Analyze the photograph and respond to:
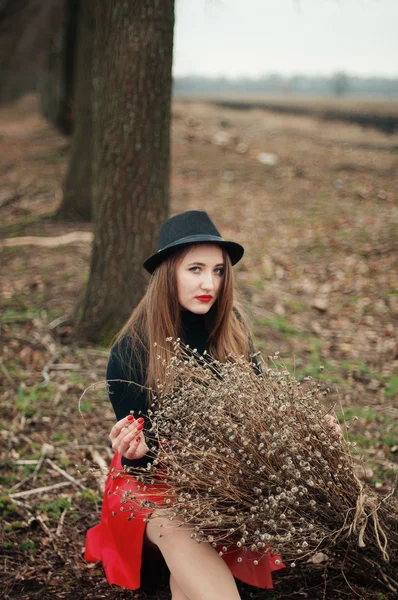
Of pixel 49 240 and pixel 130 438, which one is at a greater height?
pixel 49 240

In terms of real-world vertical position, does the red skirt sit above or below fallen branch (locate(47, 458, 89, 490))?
above

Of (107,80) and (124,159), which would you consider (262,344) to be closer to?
(124,159)

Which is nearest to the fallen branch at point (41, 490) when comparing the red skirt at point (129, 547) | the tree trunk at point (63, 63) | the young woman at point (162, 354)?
the young woman at point (162, 354)

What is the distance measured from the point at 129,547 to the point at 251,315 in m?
2.65

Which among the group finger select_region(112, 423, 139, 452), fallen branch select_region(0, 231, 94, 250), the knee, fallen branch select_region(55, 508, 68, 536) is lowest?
fallen branch select_region(55, 508, 68, 536)

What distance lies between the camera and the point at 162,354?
8.45ft

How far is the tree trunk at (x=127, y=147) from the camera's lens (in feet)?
13.0

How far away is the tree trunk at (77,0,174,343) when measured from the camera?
3.96m

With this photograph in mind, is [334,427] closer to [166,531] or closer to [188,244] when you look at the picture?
[166,531]

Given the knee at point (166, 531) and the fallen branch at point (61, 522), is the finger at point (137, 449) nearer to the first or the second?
the knee at point (166, 531)

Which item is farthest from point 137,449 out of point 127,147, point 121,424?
point 127,147

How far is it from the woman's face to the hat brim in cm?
5

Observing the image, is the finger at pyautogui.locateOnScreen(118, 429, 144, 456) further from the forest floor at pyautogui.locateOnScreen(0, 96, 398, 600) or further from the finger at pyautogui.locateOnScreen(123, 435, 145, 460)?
the forest floor at pyautogui.locateOnScreen(0, 96, 398, 600)

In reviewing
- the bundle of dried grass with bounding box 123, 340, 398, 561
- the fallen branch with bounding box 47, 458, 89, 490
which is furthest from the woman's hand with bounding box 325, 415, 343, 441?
the fallen branch with bounding box 47, 458, 89, 490
